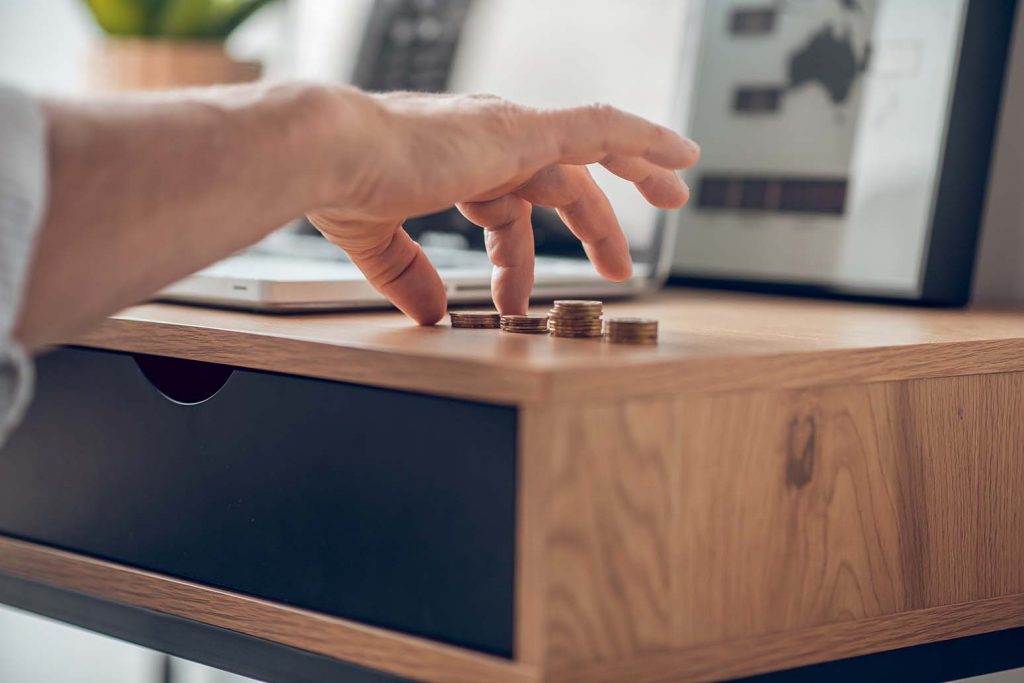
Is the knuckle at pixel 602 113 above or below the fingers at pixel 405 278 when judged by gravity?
above

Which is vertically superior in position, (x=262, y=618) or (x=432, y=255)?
(x=432, y=255)

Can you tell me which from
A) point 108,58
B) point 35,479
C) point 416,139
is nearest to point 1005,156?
point 416,139

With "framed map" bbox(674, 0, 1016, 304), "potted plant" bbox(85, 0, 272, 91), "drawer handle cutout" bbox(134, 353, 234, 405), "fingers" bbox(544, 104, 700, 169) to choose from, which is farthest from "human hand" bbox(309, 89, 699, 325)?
"potted plant" bbox(85, 0, 272, 91)

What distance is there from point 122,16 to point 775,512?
1.22m

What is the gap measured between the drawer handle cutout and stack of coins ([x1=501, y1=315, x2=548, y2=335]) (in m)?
0.16

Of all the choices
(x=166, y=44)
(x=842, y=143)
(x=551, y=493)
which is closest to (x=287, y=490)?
(x=551, y=493)

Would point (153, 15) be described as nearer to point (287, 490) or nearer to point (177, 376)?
point (177, 376)

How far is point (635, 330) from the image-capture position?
1.93 feet

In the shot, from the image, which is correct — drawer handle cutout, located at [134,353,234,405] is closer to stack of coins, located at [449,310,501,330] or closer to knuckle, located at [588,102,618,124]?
stack of coins, located at [449,310,501,330]

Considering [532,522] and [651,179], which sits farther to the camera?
[651,179]

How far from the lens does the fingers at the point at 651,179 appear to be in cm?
67

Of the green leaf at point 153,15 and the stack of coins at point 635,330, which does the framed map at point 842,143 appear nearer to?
the stack of coins at point 635,330

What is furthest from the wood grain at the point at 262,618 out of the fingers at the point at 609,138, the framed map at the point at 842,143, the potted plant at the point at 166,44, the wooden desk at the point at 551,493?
the potted plant at the point at 166,44

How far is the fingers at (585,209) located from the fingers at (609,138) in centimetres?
4
